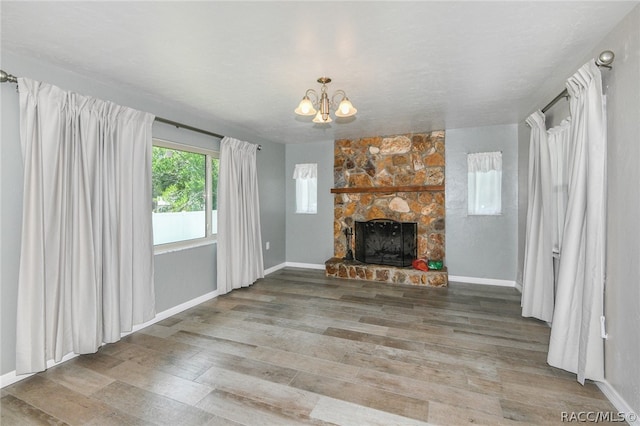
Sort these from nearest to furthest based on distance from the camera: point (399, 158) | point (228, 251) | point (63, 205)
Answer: point (63, 205), point (228, 251), point (399, 158)

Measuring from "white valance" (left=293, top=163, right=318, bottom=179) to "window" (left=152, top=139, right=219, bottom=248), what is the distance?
1.85 meters

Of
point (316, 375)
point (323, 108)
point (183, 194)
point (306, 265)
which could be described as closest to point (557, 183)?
point (323, 108)

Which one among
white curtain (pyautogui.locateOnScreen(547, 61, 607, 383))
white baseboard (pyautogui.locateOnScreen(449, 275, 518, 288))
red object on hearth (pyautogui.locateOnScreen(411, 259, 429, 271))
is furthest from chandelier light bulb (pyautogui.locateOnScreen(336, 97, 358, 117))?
white baseboard (pyautogui.locateOnScreen(449, 275, 518, 288))

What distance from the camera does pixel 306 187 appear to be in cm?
570

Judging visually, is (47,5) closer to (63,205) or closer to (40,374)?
(63,205)

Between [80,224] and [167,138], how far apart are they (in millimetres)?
1332

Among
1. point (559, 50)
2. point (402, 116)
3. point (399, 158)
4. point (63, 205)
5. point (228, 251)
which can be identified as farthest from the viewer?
point (399, 158)

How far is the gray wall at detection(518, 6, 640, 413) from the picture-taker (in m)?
1.66

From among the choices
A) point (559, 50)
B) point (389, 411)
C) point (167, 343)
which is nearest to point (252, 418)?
point (389, 411)

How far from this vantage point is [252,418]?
5.74 feet

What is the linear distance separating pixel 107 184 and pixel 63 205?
1.28 feet

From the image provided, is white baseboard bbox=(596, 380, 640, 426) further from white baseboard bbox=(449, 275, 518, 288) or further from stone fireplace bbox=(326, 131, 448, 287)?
white baseboard bbox=(449, 275, 518, 288)

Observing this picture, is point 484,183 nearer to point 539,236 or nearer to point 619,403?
point 539,236

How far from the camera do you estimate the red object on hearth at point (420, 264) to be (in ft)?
14.7
